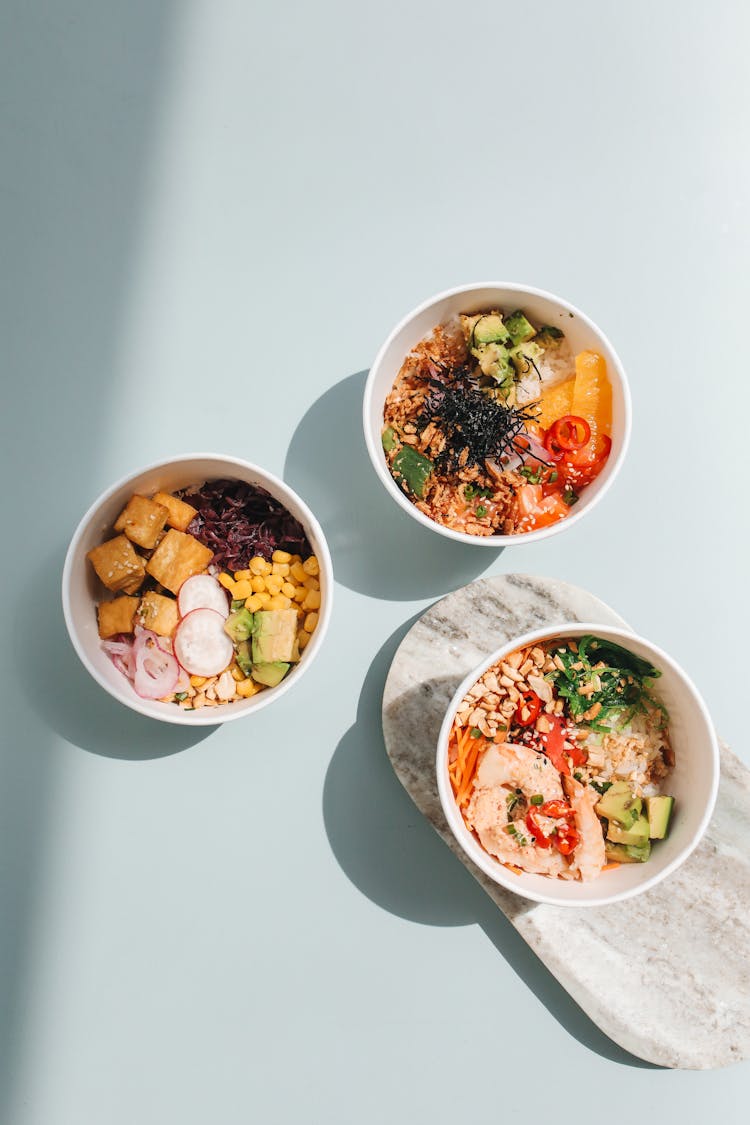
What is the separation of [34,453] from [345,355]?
922 millimetres

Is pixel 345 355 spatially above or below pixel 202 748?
above

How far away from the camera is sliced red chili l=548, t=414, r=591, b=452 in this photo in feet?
7.81

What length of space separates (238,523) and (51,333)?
0.86 m

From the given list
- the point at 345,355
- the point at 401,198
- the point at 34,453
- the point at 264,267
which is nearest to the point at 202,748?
the point at 34,453

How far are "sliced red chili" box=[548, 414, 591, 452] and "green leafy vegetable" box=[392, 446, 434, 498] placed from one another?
0.33 m

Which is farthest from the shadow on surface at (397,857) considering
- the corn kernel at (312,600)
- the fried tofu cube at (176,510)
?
the fried tofu cube at (176,510)

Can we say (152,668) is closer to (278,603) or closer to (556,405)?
(278,603)

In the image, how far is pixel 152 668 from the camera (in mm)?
2314

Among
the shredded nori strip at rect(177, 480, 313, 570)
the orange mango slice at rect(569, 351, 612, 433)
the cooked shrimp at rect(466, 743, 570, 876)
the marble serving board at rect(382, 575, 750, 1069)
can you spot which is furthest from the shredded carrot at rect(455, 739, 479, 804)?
the orange mango slice at rect(569, 351, 612, 433)

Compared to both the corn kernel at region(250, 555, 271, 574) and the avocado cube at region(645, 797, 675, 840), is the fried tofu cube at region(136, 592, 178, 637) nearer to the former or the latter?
the corn kernel at region(250, 555, 271, 574)

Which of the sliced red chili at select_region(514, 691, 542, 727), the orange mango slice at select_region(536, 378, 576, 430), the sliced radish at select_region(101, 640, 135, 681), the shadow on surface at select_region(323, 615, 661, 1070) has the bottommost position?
the shadow on surface at select_region(323, 615, 661, 1070)

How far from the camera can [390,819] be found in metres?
2.55

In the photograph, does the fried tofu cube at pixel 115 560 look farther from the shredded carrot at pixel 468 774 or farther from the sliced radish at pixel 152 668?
the shredded carrot at pixel 468 774

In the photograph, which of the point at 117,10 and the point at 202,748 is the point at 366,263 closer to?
the point at 117,10
